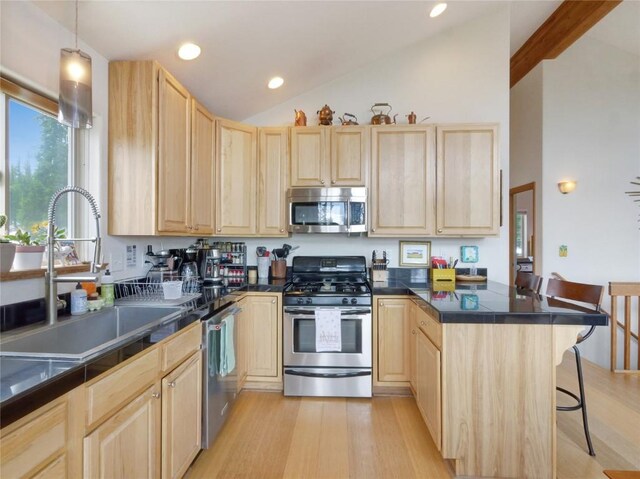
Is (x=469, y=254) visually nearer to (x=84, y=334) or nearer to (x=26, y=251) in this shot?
(x=84, y=334)

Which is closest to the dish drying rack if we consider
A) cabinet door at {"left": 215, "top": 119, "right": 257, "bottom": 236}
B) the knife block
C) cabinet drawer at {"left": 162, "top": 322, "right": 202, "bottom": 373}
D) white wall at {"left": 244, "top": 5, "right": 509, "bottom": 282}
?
cabinet drawer at {"left": 162, "top": 322, "right": 202, "bottom": 373}

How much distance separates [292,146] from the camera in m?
2.84

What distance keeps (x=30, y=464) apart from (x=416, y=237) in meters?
2.87

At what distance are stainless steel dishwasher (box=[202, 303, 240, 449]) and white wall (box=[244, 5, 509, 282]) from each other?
126 cm

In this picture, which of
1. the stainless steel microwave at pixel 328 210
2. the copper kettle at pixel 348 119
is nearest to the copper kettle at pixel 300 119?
the copper kettle at pixel 348 119

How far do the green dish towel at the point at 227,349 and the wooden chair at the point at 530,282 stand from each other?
2140mm

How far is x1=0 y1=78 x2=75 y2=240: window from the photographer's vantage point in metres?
1.50

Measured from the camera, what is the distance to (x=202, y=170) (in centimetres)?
255

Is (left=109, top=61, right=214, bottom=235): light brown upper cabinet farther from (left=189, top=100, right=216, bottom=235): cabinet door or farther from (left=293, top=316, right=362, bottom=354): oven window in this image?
(left=293, top=316, right=362, bottom=354): oven window

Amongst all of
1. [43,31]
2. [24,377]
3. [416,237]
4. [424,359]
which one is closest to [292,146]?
[416,237]

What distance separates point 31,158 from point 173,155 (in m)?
0.72

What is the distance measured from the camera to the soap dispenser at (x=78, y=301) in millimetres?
1588

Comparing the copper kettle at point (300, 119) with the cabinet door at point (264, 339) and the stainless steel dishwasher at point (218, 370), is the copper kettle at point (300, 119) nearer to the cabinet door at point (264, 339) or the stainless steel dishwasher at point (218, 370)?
the cabinet door at point (264, 339)

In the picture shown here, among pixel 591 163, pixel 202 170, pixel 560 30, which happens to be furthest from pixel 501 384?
pixel 560 30
